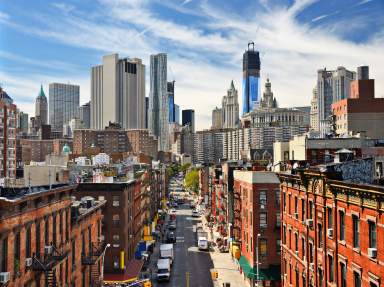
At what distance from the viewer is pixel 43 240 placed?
116 ft

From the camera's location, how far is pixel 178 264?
84.4 meters

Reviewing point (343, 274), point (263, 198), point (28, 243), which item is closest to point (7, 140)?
point (263, 198)

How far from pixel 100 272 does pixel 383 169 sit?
33.9 m

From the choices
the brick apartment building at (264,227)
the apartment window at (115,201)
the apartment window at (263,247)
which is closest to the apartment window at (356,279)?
the brick apartment building at (264,227)

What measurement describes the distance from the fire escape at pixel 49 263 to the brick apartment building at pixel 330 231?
18.6 meters

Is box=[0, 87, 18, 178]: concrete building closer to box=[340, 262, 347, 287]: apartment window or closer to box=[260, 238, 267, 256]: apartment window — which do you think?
box=[260, 238, 267, 256]: apartment window

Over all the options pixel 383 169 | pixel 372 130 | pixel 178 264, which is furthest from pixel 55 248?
pixel 372 130

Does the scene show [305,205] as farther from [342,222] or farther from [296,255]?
[342,222]

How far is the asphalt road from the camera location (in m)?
71.1

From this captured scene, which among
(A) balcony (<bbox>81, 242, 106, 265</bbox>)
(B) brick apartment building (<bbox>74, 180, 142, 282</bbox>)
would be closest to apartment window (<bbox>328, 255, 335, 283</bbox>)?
(A) balcony (<bbox>81, 242, 106, 265</bbox>)

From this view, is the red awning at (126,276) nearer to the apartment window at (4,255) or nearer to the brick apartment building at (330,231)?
the brick apartment building at (330,231)

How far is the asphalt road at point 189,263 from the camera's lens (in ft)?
233

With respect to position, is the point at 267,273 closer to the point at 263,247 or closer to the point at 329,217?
the point at 263,247

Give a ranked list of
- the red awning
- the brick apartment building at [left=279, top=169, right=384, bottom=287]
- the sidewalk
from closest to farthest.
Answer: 1. the brick apartment building at [left=279, top=169, right=384, bottom=287]
2. the red awning
3. the sidewalk
